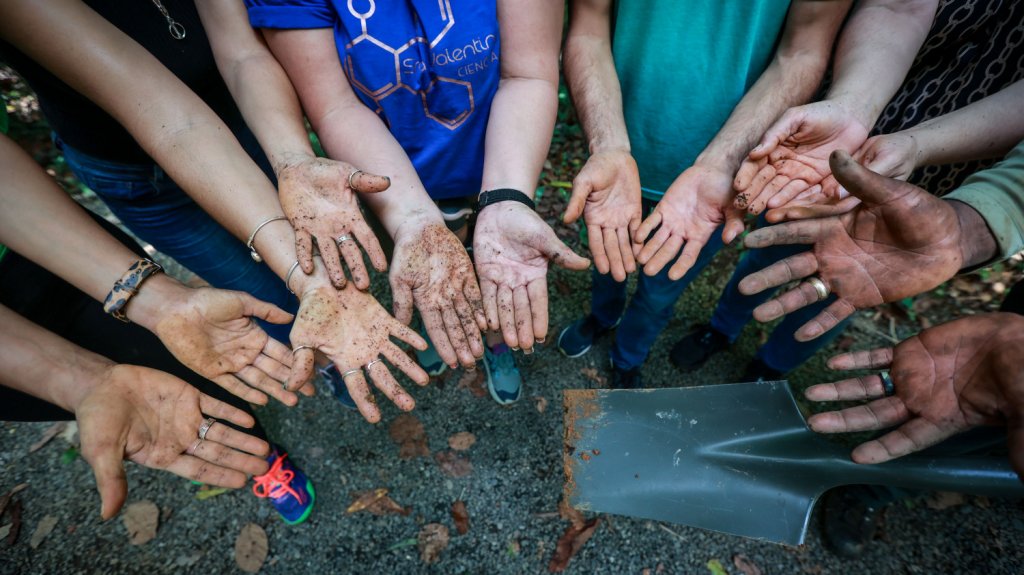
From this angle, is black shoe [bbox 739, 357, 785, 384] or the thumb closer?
the thumb

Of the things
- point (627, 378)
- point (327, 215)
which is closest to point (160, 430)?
point (327, 215)

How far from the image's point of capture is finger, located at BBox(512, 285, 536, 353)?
1656mm

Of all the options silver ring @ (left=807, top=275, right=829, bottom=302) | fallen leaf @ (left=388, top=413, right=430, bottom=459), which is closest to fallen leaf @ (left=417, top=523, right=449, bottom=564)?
fallen leaf @ (left=388, top=413, right=430, bottom=459)

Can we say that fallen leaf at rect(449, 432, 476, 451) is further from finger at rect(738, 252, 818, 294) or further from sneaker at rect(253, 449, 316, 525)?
finger at rect(738, 252, 818, 294)

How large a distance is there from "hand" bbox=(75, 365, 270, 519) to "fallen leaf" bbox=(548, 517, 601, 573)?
1377 millimetres

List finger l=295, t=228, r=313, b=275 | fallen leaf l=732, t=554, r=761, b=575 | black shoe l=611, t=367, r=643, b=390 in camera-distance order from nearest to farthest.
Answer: finger l=295, t=228, r=313, b=275 → fallen leaf l=732, t=554, r=761, b=575 → black shoe l=611, t=367, r=643, b=390

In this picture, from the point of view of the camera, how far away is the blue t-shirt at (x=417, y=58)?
1.46 metres

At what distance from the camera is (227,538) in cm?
217

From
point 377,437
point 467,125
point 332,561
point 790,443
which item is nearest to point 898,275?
point 790,443

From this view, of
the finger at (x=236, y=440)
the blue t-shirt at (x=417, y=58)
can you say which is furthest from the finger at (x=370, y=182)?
the finger at (x=236, y=440)

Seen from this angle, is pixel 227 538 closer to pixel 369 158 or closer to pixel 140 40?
pixel 369 158

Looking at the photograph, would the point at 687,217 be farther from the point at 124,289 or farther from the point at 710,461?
the point at 124,289

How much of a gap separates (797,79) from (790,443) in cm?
150

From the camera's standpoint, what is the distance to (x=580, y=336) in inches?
107
